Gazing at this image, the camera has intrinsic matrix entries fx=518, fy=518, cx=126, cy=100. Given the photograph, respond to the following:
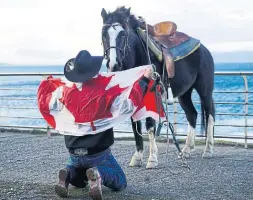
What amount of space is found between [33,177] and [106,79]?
167 cm

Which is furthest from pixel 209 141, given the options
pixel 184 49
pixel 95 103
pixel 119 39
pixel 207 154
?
pixel 95 103

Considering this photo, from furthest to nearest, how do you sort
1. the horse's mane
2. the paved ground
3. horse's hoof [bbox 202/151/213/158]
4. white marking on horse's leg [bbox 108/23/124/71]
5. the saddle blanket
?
horse's hoof [bbox 202/151/213/158] < the saddle blanket < the horse's mane < white marking on horse's leg [bbox 108/23/124/71] < the paved ground

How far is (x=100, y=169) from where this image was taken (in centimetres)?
473

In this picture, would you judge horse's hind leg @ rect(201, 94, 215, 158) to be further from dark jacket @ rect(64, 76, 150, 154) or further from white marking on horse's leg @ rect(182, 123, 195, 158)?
dark jacket @ rect(64, 76, 150, 154)

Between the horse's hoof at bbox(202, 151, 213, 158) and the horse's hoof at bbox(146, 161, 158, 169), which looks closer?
the horse's hoof at bbox(146, 161, 158, 169)

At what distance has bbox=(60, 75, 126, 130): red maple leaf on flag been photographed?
4711mm

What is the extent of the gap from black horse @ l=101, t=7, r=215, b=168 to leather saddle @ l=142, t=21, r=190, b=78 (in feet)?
0.42

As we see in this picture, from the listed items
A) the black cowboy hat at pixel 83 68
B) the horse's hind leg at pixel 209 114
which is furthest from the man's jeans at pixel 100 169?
the horse's hind leg at pixel 209 114

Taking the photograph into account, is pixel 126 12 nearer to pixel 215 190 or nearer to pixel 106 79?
pixel 106 79

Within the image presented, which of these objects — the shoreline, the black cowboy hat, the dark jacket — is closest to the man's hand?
the dark jacket

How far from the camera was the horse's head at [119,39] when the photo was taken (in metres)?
5.77

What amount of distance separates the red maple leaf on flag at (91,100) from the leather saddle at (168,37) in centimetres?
194

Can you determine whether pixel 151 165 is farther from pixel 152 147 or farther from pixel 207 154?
pixel 207 154

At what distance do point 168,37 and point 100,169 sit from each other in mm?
3072
